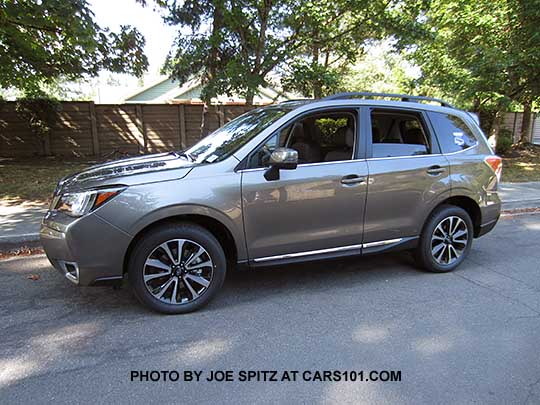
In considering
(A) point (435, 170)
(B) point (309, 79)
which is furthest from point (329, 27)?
(A) point (435, 170)

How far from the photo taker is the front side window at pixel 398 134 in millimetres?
4031

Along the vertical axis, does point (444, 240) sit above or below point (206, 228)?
below

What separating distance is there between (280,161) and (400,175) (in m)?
1.39

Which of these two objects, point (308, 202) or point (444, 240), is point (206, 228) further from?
point (444, 240)

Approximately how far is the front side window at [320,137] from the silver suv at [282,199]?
15 mm

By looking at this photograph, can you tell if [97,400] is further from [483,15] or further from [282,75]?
[483,15]

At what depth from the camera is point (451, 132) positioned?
14.4 feet

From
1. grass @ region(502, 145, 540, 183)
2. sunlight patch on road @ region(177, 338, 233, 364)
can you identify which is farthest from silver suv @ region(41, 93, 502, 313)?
grass @ region(502, 145, 540, 183)

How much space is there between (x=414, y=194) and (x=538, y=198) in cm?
571

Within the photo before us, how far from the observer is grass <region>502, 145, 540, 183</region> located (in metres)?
10.8

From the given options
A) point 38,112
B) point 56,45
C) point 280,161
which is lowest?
point 280,161

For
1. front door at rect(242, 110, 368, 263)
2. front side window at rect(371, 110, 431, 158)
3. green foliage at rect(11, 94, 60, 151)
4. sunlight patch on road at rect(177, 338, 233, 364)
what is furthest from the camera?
green foliage at rect(11, 94, 60, 151)

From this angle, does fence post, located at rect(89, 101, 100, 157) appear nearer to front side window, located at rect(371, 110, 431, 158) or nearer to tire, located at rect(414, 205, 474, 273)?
front side window, located at rect(371, 110, 431, 158)

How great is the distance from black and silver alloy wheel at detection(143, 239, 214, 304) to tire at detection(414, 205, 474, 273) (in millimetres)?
2359
